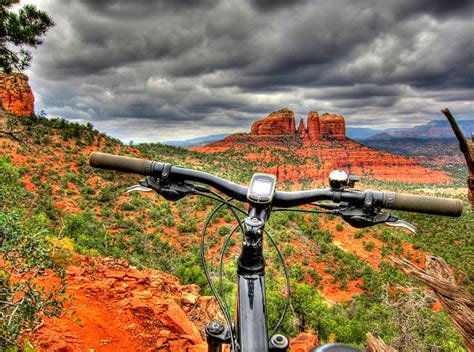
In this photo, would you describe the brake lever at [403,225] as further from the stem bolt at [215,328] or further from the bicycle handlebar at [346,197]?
the stem bolt at [215,328]

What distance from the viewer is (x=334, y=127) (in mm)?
146875

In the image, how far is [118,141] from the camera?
3938cm

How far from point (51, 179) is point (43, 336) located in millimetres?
21825

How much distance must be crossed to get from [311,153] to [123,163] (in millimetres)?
120517

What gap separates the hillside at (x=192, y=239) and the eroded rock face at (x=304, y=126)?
11130cm

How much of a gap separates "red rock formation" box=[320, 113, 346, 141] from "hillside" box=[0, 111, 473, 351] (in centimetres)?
11372

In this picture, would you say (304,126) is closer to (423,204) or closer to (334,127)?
(334,127)

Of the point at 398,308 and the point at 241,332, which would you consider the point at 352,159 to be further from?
the point at 241,332

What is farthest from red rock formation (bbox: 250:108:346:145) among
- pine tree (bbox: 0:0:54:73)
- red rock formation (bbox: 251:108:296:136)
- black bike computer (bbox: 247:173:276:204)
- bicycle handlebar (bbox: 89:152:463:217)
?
black bike computer (bbox: 247:173:276:204)

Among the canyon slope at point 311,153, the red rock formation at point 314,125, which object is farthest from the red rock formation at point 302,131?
the red rock formation at point 314,125

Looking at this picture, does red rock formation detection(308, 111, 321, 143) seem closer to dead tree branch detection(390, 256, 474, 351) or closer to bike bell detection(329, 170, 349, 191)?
dead tree branch detection(390, 256, 474, 351)

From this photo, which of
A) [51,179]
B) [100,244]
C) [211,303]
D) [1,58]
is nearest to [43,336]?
[211,303]

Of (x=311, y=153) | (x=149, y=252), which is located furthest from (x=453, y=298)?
(x=311, y=153)

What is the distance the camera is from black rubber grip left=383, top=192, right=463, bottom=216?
1714 millimetres
